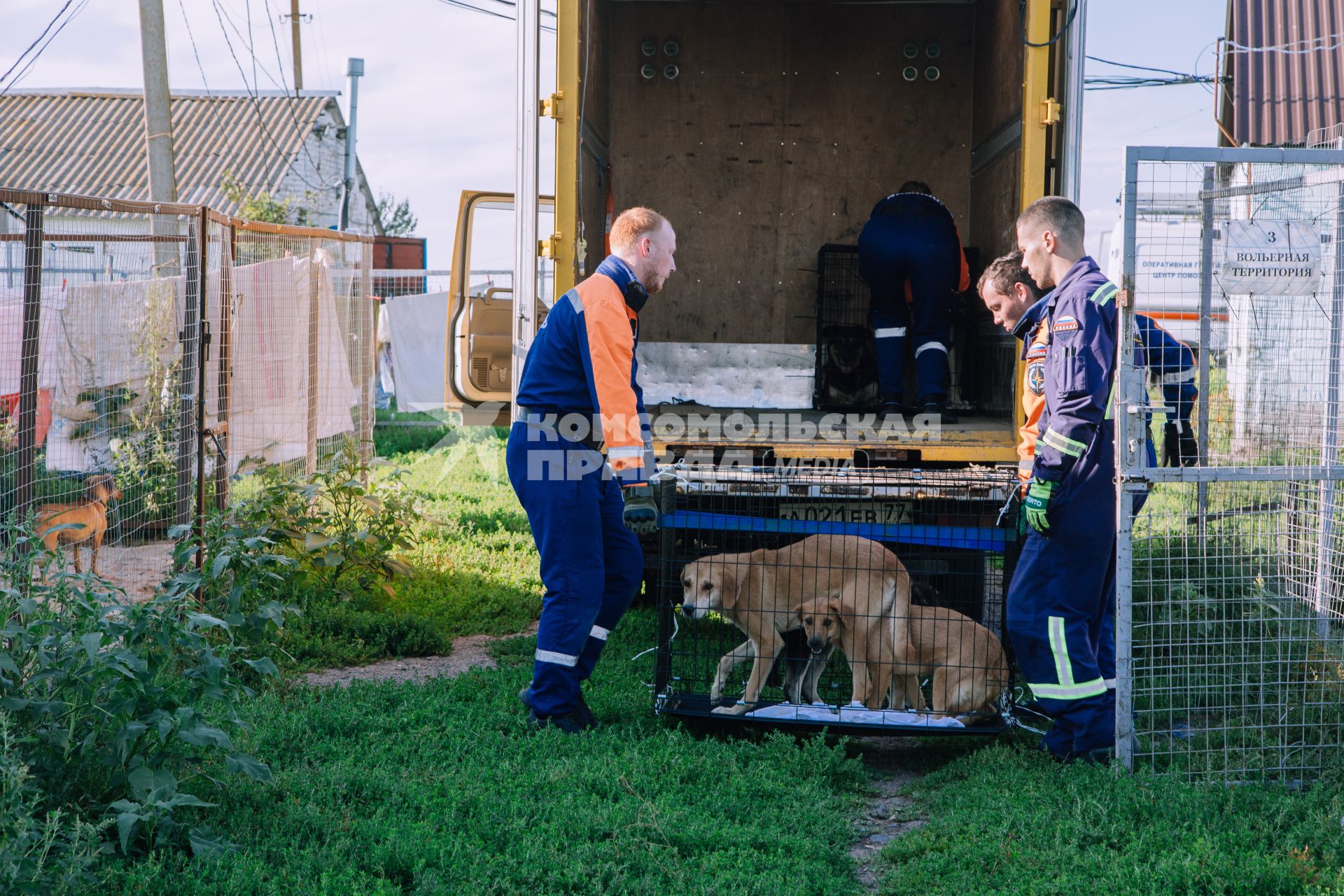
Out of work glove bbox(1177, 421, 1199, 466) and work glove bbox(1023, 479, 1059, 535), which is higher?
work glove bbox(1177, 421, 1199, 466)

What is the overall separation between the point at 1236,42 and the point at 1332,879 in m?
10.3

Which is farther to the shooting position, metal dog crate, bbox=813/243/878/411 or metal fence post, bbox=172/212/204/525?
metal dog crate, bbox=813/243/878/411

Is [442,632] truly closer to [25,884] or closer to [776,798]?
[776,798]

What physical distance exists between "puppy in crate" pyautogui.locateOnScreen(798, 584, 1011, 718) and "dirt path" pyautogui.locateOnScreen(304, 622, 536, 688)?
5.83ft

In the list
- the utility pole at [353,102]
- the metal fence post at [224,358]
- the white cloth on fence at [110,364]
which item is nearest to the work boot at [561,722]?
the white cloth on fence at [110,364]

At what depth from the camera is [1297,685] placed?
4109 millimetres

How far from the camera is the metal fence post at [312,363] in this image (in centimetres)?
756

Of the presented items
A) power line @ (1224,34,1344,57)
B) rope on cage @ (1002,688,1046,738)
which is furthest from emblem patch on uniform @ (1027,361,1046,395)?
power line @ (1224,34,1344,57)

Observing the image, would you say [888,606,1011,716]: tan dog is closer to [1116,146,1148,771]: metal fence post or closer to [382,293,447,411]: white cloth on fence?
[1116,146,1148,771]: metal fence post

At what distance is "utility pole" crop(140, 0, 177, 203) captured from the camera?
8.69m

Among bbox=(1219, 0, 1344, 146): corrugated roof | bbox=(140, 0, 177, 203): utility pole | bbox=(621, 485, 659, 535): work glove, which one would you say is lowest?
bbox=(621, 485, 659, 535): work glove

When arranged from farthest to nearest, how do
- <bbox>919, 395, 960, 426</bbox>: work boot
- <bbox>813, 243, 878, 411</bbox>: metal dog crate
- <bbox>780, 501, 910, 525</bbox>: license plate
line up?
<bbox>813, 243, 878, 411</bbox>: metal dog crate < <bbox>919, 395, 960, 426</bbox>: work boot < <bbox>780, 501, 910, 525</bbox>: license plate

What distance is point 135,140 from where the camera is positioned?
25109 millimetres

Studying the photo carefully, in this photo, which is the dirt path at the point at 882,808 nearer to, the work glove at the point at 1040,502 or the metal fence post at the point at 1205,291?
the work glove at the point at 1040,502
